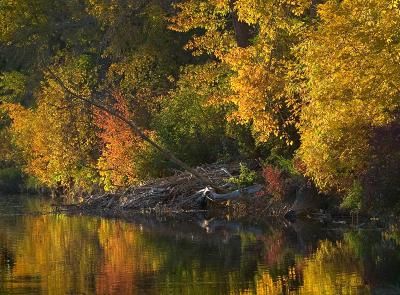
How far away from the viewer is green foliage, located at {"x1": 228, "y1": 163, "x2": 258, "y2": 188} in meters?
33.3

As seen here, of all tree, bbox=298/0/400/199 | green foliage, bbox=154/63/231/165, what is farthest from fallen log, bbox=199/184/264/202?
green foliage, bbox=154/63/231/165

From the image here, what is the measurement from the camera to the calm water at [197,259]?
683 inches

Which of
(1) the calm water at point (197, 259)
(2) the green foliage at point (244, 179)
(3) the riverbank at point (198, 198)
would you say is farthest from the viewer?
(2) the green foliage at point (244, 179)

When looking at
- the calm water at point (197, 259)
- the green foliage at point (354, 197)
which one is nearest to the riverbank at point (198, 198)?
the calm water at point (197, 259)

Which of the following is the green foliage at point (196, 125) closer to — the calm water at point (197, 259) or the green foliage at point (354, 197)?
the calm water at point (197, 259)

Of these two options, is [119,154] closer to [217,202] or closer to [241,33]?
[241,33]

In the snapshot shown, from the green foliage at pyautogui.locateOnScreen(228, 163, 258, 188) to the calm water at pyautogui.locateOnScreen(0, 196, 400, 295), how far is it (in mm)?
3056

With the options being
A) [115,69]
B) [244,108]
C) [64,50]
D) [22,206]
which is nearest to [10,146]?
[64,50]

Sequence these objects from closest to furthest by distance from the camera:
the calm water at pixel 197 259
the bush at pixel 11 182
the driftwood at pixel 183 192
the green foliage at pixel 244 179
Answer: the calm water at pixel 197 259, the green foliage at pixel 244 179, the driftwood at pixel 183 192, the bush at pixel 11 182

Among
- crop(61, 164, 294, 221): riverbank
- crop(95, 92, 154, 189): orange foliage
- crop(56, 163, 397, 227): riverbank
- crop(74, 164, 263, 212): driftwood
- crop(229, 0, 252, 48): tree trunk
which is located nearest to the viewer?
crop(56, 163, 397, 227): riverbank

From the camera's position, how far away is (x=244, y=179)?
33438 mm

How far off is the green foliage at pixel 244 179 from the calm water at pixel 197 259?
10.0ft

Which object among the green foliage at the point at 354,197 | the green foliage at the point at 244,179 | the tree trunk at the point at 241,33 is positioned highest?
the tree trunk at the point at 241,33

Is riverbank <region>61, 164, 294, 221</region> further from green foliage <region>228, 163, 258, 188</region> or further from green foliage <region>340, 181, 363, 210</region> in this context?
green foliage <region>340, 181, 363, 210</region>
